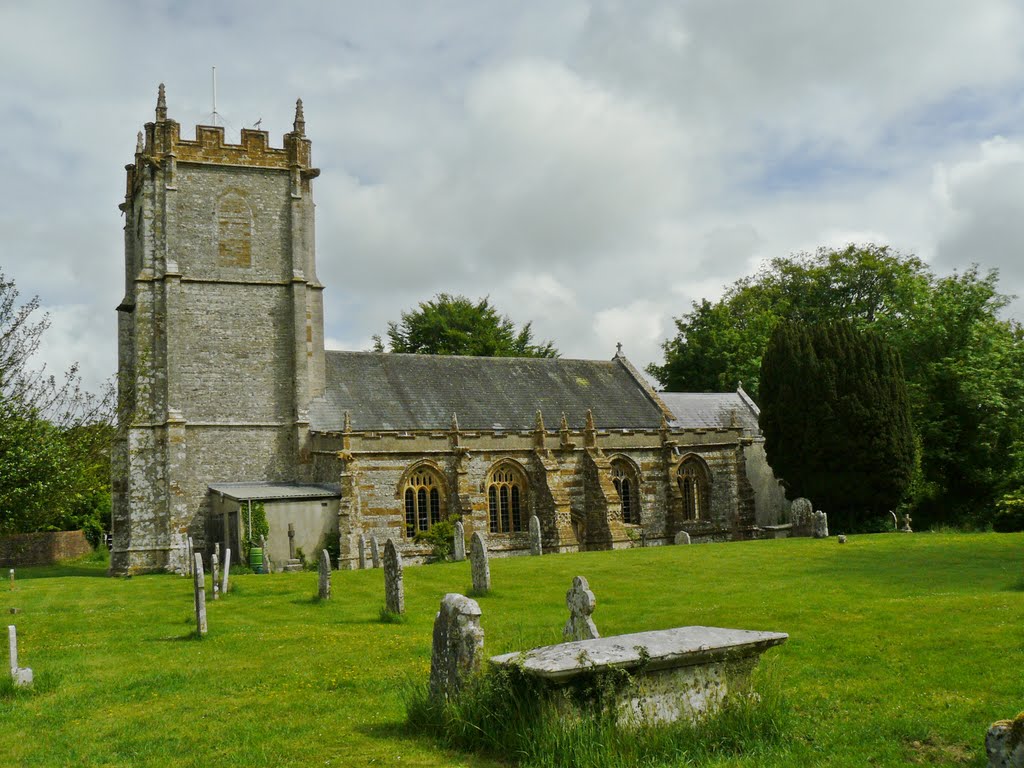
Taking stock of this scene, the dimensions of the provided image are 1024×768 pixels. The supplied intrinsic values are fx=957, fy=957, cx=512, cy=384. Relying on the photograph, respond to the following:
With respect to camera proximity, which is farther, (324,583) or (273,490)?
(273,490)

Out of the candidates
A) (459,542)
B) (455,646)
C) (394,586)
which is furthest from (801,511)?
(455,646)

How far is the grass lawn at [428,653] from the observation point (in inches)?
327

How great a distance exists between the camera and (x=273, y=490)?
31469mm

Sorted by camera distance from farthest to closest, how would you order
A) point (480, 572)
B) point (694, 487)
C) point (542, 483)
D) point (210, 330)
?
point (694, 487) → point (542, 483) → point (210, 330) → point (480, 572)

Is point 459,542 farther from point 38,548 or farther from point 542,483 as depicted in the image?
point 38,548

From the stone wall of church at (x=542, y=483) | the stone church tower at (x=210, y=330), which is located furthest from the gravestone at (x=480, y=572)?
the stone church tower at (x=210, y=330)

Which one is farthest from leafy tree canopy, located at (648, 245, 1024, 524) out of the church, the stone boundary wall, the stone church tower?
the stone boundary wall

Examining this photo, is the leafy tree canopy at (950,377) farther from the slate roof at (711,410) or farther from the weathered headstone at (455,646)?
the weathered headstone at (455,646)

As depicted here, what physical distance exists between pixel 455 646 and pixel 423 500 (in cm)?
2483

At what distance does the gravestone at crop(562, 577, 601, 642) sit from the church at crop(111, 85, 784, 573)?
2034 cm

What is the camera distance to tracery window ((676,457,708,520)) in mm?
38219

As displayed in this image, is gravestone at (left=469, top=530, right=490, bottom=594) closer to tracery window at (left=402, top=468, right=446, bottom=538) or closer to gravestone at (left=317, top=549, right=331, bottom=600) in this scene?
gravestone at (left=317, top=549, right=331, bottom=600)

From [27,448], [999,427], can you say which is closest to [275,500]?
[27,448]

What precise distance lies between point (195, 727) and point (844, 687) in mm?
6521
